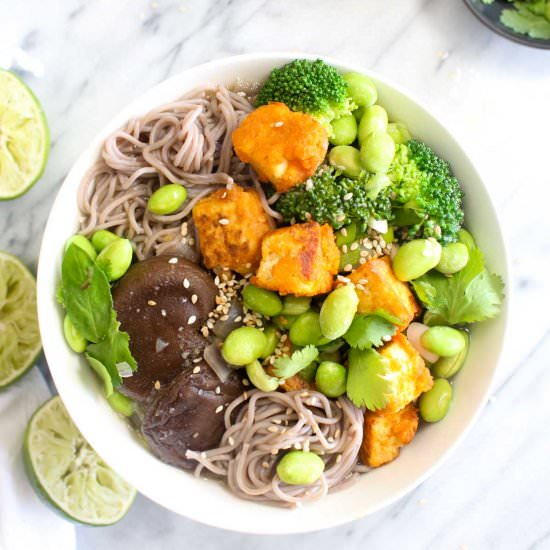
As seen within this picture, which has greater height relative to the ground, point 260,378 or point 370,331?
point 370,331

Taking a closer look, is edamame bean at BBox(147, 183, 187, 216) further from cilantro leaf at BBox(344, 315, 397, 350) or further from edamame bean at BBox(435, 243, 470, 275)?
edamame bean at BBox(435, 243, 470, 275)

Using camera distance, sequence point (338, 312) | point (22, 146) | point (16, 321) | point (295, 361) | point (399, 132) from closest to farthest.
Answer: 1. point (338, 312)
2. point (295, 361)
3. point (399, 132)
4. point (22, 146)
5. point (16, 321)

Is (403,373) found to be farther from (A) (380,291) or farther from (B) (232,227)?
(B) (232,227)

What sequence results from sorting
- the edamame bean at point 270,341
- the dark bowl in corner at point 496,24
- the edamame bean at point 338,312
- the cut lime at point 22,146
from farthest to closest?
the dark bowl in corner at point 496,24 → the cut lime at point 22,146 → the edamame bean at point 270,341 → the edamame bean at point 338,312

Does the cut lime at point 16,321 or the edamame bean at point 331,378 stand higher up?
the edamame bean at point 331,378

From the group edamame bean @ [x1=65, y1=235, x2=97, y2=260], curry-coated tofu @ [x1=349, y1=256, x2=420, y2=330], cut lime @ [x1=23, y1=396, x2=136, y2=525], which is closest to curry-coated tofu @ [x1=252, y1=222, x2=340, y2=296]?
curry-coated tofu @ [x1=349, y1=256, x2=420, y2=330]

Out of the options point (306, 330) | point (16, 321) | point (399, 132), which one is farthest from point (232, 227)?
point (16, 321)

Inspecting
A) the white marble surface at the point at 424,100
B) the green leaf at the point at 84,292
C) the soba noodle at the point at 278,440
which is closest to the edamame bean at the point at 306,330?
the soba noodle at the point at 278,440

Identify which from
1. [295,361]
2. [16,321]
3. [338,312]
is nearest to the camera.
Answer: [338,312]

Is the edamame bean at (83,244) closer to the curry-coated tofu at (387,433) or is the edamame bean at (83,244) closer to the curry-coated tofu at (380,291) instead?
the curry-coated tofu at (380,291)
